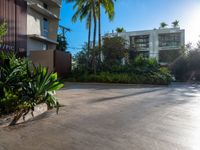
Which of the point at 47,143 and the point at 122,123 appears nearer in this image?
the point at 47,143

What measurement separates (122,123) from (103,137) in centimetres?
98

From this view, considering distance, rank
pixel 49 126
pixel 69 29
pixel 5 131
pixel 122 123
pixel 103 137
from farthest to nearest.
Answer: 1. pixel 69 29
2. pixel 122 123
3. pixel 49 126
4. pixel 5 131
5. pixel 103 137

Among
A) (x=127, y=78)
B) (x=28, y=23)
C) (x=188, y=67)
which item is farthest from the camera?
(x=188, y=67)

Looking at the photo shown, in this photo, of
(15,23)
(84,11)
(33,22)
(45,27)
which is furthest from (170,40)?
(15,23)

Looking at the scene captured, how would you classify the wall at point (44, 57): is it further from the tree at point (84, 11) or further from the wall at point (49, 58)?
the tree at point (84, 11)

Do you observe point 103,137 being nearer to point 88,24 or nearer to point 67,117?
point 67,117

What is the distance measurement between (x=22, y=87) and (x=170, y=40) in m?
48.7

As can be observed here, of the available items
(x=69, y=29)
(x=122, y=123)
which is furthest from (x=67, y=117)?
(x=69, y=29)

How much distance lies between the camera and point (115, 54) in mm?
25000

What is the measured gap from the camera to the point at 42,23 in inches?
704

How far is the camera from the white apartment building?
15.4 m

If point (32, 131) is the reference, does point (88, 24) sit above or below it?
above

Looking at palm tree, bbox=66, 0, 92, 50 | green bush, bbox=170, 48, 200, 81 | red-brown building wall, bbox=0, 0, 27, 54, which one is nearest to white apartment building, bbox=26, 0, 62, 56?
red-brown building wall, bbox=0, 0, 27, 54

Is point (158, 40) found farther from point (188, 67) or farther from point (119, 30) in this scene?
point (188, 67)
